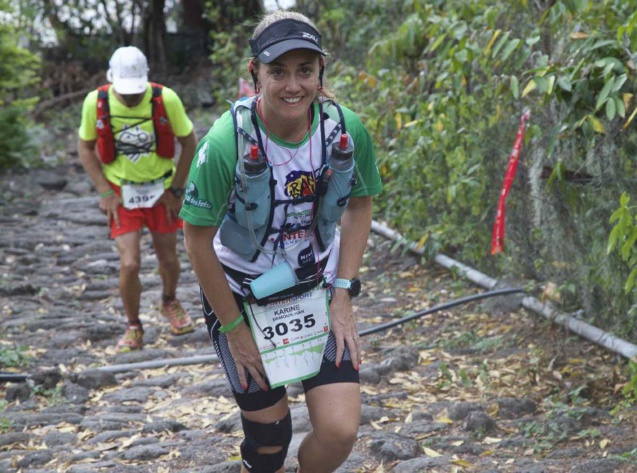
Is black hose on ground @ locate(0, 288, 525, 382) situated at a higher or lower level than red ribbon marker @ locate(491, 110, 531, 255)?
lower

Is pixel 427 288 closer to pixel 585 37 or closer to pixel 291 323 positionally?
pixel 585 37

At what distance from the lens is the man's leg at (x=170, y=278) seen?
7.44 metres

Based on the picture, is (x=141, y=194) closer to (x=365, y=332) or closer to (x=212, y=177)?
(x=365, y=332)

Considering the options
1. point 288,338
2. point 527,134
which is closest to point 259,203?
point 288,338

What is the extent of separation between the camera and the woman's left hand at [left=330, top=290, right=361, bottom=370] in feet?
11.9

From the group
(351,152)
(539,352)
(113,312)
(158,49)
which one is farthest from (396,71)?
(158,49)

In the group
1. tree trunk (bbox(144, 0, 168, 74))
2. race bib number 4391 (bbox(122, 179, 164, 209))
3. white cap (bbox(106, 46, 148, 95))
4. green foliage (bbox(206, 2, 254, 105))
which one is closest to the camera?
white cap (bbox(106, 46, 148, 95))

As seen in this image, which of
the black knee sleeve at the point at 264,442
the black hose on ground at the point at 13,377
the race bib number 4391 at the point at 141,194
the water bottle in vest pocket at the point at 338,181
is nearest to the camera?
the water bottle in vest pocket at the point at 338,181

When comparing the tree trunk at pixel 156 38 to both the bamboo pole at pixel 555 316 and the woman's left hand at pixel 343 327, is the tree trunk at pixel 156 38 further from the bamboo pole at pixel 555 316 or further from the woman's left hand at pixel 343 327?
the woman's left hand at pixel 343 327

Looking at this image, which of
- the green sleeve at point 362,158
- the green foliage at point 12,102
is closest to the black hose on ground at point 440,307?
the green sleeve at point 362,158

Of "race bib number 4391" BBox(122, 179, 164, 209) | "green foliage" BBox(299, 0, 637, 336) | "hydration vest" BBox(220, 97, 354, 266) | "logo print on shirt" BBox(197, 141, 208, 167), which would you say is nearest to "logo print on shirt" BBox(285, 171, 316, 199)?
"hydration vest" BBox(220, 97, 354, 266)

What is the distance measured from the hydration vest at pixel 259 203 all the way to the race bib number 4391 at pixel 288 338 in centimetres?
21

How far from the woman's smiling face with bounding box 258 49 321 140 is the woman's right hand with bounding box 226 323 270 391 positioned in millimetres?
781

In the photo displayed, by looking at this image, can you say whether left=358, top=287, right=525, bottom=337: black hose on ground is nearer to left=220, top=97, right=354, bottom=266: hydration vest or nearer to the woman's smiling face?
left=220, top=97, right=354, bottom=266: hydration vest
